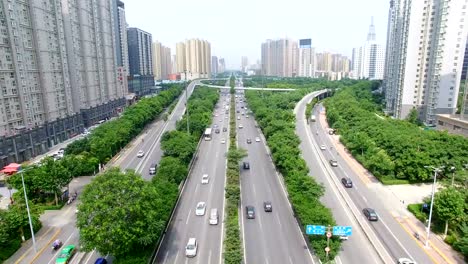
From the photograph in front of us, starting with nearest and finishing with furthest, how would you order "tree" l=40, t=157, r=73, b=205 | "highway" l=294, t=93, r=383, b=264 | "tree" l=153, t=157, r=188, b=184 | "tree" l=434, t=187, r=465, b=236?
"highway" l=294, t=93, r=383, b=264
"tree" l=434, t=187, r=465, b=236
"tree" l=40, t=157, r=73, b=205
"tree" l=153, t=157, r=188, b=184

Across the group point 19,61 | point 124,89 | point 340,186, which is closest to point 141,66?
point 124,89

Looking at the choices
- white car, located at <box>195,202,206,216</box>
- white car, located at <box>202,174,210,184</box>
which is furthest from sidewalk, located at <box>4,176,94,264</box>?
white car, located at <box>202,174,210,184</box>

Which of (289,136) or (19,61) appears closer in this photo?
(289,136)

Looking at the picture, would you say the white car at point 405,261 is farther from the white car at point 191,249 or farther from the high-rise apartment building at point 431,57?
the high-rise apartment building at point 431,57

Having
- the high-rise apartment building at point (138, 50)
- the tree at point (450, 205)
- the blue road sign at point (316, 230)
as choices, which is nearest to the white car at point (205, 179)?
the blue road sign at point (316, 230)

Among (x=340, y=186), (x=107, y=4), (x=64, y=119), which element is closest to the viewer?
(x=340, y=186)

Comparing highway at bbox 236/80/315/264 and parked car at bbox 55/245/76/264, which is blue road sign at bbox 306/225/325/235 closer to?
highway at bbox 236/80/315/264

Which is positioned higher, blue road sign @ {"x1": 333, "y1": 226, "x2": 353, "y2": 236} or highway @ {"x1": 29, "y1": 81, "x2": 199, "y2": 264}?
blue road sign @ {"x1": 333, "y1": 226, "x2": 353, "y2": 236}

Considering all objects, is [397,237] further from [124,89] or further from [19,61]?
[124,89]
